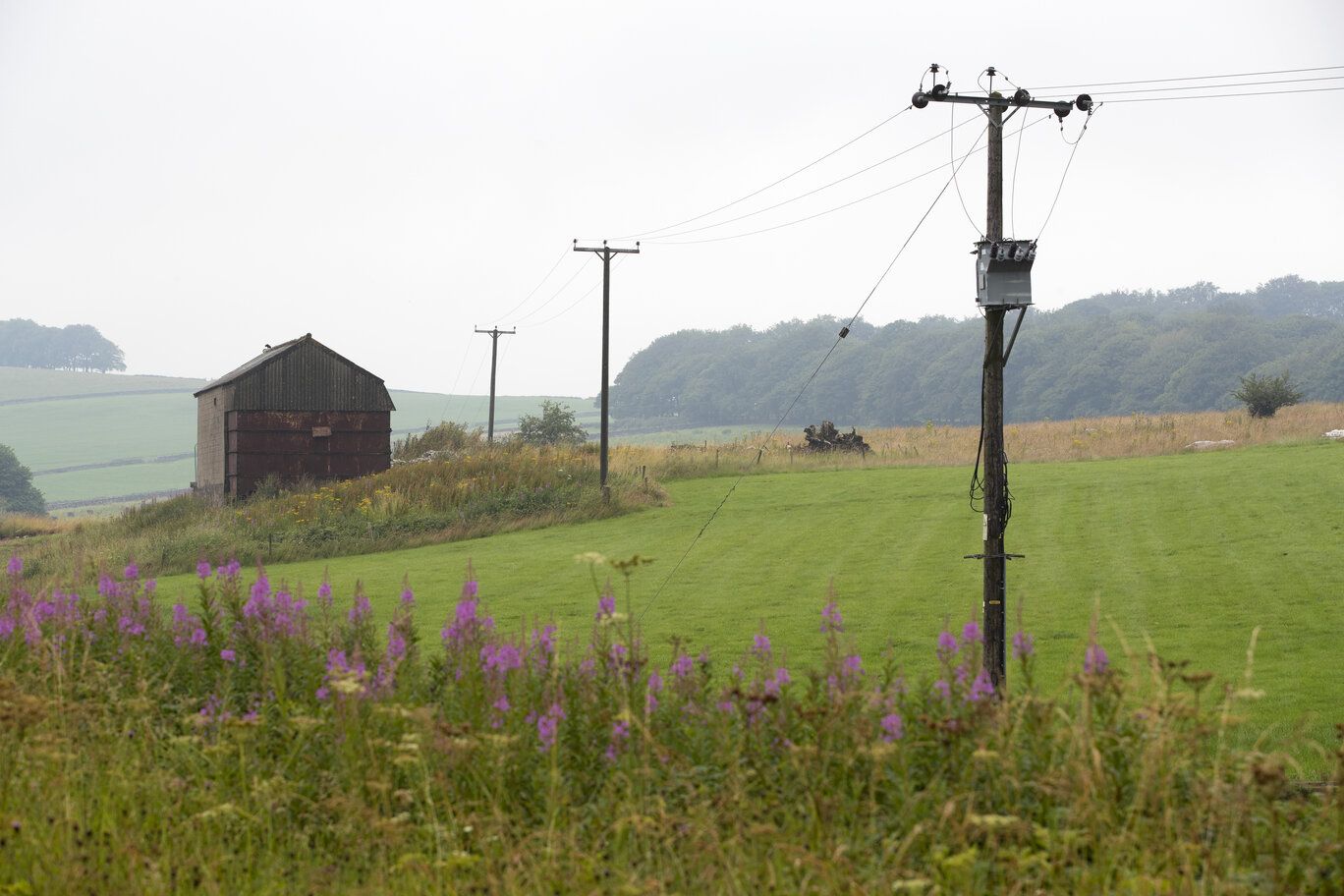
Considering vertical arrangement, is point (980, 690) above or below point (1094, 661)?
below

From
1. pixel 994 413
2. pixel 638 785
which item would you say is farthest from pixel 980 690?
pixel 994 413

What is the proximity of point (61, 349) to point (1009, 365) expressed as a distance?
459 ft

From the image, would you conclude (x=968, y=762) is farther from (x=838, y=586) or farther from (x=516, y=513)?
(x=516, y=513)

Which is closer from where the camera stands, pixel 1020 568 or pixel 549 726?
pixel 549 726

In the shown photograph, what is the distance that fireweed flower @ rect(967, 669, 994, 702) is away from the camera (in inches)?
252

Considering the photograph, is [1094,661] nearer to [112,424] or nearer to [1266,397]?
[1266,397]

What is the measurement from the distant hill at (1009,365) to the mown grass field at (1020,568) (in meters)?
77.9

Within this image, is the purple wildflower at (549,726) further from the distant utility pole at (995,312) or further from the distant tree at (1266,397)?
the distant tree at (1266,397)

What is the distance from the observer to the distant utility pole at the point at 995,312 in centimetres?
1327

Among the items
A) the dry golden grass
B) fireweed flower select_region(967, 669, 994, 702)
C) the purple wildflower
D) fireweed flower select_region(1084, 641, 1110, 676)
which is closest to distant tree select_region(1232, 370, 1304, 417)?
the dry golden grass

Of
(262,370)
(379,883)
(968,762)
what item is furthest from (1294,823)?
(262,370)

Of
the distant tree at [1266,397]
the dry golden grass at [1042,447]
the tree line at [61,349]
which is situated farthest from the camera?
the tree line at [61,349]

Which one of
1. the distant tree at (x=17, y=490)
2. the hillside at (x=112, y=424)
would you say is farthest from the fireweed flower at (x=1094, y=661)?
the distant tree at (x=17, y=490)

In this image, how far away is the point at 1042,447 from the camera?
1582 inches
